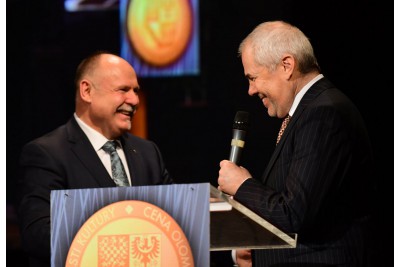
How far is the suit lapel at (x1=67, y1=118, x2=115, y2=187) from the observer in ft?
8.22

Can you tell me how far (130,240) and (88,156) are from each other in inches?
44.2

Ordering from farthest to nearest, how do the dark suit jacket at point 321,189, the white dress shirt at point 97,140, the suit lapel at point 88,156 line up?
the white dress shirt at point 97,140 → the suit lapel at point 88,156 → the dark suit jacket at point 321,189

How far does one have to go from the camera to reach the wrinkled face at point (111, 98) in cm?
264

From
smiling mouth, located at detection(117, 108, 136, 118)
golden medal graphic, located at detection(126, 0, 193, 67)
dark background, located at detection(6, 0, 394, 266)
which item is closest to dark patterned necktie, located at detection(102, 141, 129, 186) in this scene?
smiling mouth, located at detection(117, 108, 136, 118)

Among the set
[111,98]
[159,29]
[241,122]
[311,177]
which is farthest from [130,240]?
[159,29]

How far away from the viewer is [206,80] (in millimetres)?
4516

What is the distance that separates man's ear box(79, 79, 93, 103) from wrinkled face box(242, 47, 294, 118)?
84 cm

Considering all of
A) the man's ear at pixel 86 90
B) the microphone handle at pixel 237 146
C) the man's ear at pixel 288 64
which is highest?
the man's ear at pixel 288 64

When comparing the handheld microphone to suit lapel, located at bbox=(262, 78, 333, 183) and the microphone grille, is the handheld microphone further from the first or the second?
suit lapel, located at bbox=(262, 78, 333, 183)

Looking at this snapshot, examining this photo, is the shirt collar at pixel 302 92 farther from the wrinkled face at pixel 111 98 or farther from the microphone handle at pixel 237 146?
the wrinkled face at pixel 111 98

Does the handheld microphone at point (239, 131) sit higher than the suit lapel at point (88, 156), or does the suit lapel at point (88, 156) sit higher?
the handheld microphone at point (239, 131)

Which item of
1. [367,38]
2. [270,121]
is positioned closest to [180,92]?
[270,121]

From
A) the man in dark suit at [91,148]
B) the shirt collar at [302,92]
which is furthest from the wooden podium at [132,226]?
the man in dark suit at [91,148]

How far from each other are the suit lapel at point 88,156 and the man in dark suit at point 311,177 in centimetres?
76
